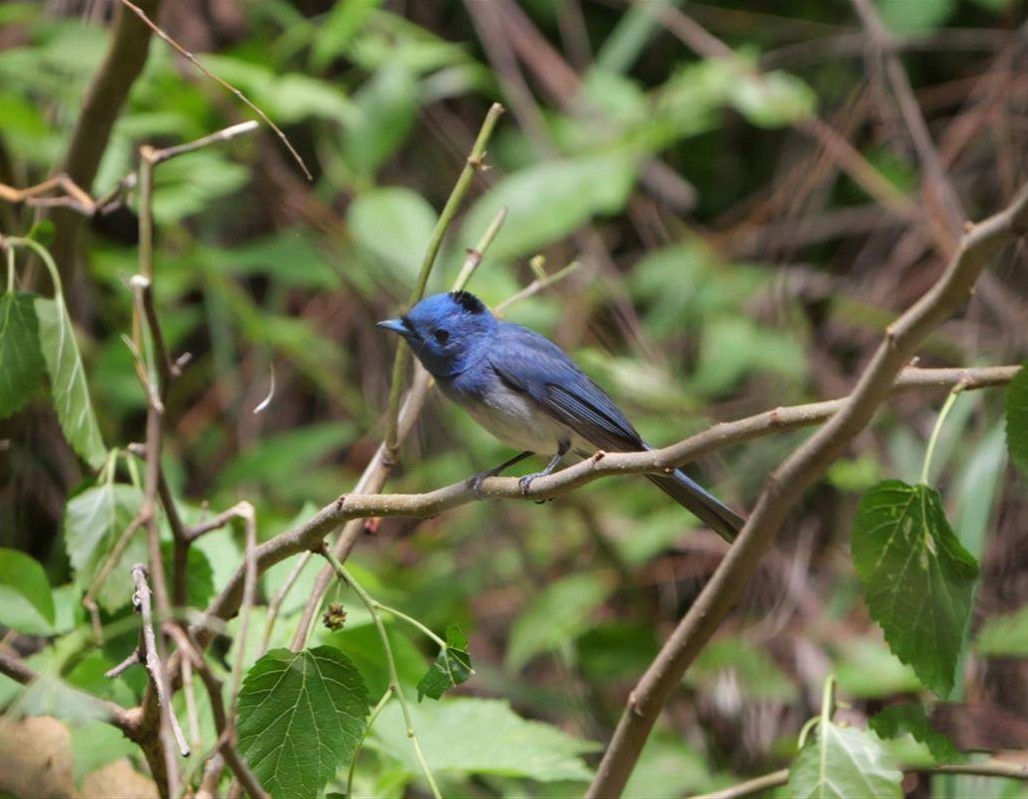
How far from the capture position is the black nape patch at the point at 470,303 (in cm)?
325

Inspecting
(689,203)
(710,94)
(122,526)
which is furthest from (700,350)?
(122,526)

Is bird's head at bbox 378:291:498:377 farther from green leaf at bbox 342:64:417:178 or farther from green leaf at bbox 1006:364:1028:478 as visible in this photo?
green leaf at bbox 342:64:417:178

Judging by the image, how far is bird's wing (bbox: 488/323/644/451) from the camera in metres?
3.25

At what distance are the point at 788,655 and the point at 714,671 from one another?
0.39 metres

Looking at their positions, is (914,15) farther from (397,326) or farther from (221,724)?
(221,724)

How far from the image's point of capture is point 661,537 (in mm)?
5285

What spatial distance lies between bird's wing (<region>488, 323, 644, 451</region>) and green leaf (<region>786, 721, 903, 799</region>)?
4.65ft

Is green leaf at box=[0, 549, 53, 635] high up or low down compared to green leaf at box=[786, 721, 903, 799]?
up

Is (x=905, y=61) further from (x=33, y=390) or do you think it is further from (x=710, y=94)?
(x=33, y=390)

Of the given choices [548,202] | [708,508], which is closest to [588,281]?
[548,202]

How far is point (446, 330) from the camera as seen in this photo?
3.23 metres

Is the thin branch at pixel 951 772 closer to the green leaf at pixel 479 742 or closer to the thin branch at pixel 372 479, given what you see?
the green leaf at pixel 479 742

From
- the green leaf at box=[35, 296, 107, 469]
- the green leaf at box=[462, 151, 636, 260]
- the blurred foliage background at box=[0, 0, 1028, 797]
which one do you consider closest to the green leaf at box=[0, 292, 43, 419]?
the green leaf at box=[35, 296, 107, 469]

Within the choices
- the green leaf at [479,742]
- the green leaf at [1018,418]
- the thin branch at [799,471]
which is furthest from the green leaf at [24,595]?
the green leaf at [1018,418]
